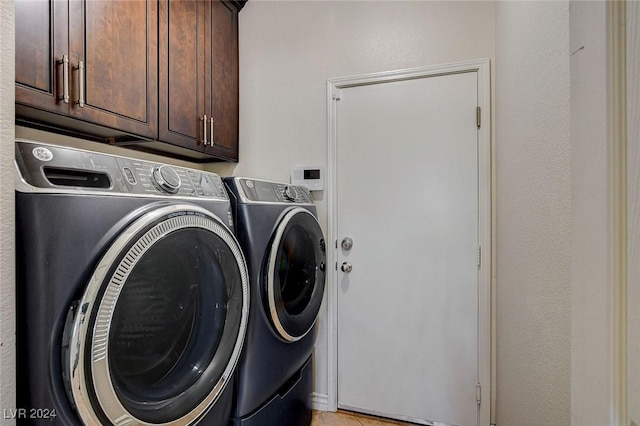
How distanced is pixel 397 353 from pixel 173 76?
193 cm

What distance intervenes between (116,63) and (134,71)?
88 millimetres

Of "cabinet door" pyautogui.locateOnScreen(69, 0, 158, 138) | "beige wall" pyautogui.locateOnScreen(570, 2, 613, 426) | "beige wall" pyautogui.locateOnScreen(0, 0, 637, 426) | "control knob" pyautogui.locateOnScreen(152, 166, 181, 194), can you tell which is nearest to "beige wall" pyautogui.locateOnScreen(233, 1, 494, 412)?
"beige wall" pyautogui.locateOnScreen(0, 0, 637, 426)

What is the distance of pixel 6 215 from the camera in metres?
0.61

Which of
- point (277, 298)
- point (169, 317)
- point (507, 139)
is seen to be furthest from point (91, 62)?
point (507, 139)

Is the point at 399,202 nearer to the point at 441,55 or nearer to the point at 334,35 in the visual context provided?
the point at 441,55

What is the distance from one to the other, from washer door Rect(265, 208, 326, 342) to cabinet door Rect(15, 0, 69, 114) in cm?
93

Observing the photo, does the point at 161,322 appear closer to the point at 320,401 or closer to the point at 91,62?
the point at 91,62

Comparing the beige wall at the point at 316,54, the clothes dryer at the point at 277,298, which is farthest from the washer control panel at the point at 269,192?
the beige wall at the point at 316,54

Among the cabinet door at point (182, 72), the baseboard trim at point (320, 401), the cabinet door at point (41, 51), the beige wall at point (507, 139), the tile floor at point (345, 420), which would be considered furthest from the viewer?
the baseboard trim at point (320, 401)

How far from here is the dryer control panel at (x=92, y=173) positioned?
664 millimetres

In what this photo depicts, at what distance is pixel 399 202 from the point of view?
190 cm

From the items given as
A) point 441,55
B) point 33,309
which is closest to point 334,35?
point 441,55

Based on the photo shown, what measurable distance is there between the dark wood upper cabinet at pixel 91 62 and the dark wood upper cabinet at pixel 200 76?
89 millimetres

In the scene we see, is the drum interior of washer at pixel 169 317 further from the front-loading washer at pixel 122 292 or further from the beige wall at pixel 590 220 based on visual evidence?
the beige wall at pixel 590 220
